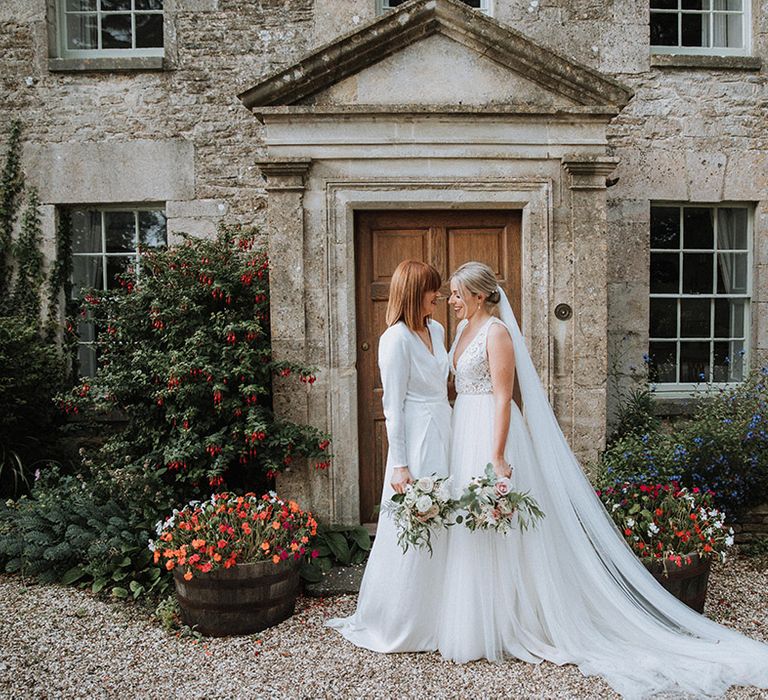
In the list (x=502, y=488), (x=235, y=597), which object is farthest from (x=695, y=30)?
(x=235, y=597)

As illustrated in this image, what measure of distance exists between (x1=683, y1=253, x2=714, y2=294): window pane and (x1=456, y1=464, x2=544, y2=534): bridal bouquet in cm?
436

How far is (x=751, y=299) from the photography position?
21.7ft

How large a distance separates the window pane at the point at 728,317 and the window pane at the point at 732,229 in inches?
22.4

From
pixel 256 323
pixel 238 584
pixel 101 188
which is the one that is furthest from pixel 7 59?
pixel 238 584

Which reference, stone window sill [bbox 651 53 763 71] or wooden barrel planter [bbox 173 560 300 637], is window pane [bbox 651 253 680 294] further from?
wooden barrel planter [bbox 173 560 300 637]

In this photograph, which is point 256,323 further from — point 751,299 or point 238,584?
point 751,299

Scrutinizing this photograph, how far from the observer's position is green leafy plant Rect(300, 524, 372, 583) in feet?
14.8

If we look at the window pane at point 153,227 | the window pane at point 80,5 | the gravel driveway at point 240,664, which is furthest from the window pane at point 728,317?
the window pane at point 80,5

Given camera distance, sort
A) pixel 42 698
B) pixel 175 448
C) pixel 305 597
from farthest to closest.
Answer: pixel 175 448, pixel 305 597, pixel 42 698

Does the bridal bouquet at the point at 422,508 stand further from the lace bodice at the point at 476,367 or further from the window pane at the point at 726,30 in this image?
the window pane at the point at 726,30

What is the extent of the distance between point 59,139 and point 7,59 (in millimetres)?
926

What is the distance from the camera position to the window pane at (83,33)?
21.7 feet

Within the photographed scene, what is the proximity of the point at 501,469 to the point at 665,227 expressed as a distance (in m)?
4.40

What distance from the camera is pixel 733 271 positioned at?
6.72 m
